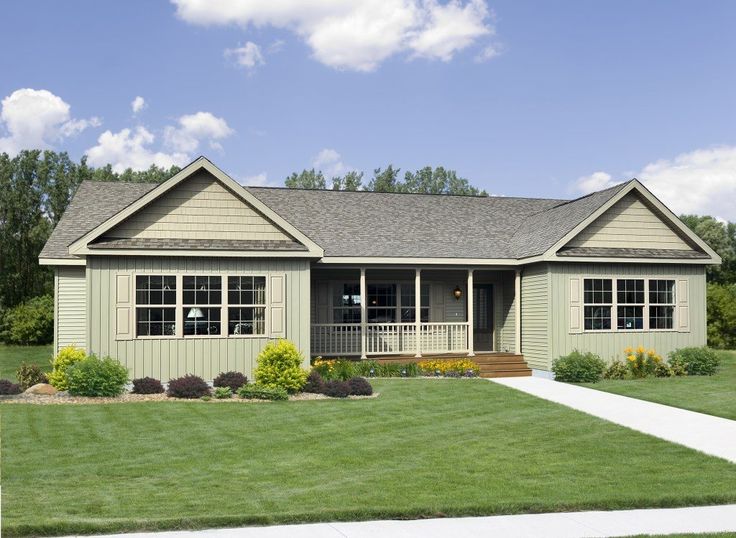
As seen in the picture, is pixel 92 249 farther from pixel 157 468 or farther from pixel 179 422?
pixel 157 468

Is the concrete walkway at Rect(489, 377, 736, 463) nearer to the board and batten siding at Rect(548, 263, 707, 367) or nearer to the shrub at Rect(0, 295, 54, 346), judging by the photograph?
the board and batten siding at Rect(548, 263, 707, 367)

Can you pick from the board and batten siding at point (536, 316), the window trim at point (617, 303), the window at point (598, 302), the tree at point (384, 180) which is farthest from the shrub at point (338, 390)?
the tree at point (384, 180)

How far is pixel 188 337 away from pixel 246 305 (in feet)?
5.48

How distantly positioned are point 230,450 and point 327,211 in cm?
1566

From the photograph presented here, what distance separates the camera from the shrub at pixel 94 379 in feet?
56.3

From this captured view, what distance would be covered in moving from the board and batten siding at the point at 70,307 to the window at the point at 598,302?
48.5ft

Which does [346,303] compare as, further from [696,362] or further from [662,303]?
[696,362]

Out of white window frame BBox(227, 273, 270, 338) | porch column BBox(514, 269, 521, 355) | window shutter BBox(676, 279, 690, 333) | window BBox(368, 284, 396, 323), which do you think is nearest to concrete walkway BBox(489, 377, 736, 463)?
porch column BBox(514, 269, 521, 355)

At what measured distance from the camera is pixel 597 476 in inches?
397

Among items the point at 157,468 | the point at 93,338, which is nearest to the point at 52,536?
the point at 157,468

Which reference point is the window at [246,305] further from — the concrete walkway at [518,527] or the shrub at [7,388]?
the concrete walkway at [518,527]

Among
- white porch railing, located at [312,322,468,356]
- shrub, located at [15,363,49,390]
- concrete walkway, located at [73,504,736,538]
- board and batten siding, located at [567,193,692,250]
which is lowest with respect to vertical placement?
concrete walkway, located at [73,504,736,538]

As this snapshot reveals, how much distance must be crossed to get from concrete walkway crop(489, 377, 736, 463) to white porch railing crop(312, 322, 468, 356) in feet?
13.9

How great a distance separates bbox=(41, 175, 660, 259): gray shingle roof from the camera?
2342 cm
